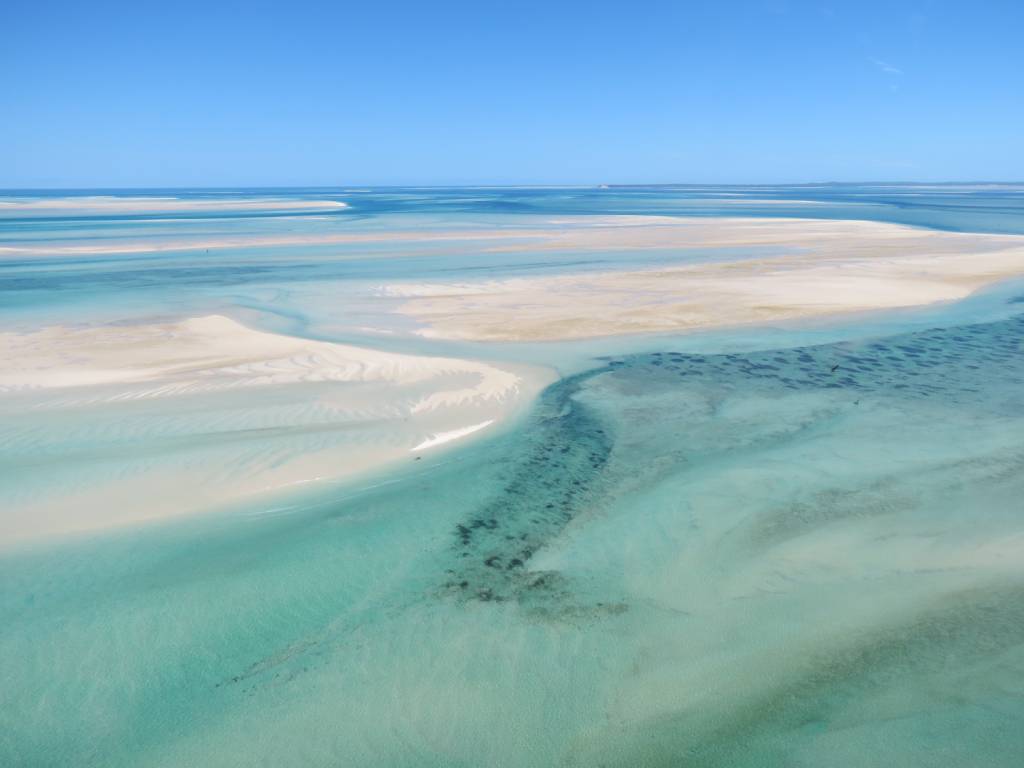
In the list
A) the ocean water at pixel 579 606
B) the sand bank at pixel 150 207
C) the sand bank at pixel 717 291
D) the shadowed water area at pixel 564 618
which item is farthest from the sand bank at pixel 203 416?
the sand bank at pixel 150 207

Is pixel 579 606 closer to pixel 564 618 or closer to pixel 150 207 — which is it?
pixel 564 618

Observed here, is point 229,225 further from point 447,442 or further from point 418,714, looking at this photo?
point 418,714

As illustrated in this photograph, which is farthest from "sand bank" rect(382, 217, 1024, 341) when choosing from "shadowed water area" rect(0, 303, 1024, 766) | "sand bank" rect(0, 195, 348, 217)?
"sand bank" rect(0, 195, 348, 217)

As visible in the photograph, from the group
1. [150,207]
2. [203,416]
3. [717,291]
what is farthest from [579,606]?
[150,207]

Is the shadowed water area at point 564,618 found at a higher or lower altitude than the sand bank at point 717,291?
lower

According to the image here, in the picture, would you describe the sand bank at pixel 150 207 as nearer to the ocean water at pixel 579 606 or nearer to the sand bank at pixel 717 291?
the sand bank at pixel 717 291

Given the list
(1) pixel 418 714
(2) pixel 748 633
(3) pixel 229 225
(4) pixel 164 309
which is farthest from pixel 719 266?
(3) pixel 229 225
